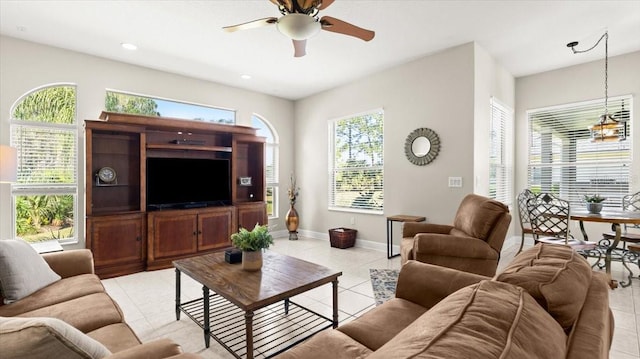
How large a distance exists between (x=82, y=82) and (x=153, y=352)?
14.9 ft

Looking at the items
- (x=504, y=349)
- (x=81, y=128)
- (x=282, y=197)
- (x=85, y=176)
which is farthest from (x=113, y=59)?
(x=504, y=349)

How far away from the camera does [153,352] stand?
106 cm

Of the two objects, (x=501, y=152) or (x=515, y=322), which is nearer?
(x=515, y=322)

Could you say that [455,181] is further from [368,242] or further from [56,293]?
[56,293]

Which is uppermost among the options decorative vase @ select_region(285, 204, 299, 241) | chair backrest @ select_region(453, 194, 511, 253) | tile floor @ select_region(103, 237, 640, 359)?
chair backrest @ select_region(453, 194, 511, 253)

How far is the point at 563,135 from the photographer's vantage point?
16.5ft

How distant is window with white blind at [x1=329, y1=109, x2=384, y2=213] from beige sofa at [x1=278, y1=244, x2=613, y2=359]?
3.94 meters

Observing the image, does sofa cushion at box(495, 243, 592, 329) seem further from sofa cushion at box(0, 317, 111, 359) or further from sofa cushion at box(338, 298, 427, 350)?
sofa cushion at box(0, 317, 111, 359)

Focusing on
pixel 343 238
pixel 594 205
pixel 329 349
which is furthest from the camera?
pixel 343 238

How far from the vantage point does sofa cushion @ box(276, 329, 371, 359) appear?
4.27 ft

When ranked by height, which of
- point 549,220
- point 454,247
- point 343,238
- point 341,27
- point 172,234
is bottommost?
point 343,238

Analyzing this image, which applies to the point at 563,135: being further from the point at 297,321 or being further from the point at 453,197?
the point at 297,321

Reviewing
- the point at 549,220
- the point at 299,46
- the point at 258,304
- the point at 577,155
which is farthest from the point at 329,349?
the point at 577,155

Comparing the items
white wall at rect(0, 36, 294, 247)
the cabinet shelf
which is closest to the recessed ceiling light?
white wall at rect(0, 36, 294, 247)
